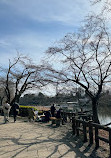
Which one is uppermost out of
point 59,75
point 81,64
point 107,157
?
point 81,64

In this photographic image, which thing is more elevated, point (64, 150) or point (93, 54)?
point (93, 54)

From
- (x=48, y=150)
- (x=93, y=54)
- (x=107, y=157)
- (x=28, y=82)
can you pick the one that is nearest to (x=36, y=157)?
(x=48, y=150)

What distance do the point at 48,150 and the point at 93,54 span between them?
7.60 metres

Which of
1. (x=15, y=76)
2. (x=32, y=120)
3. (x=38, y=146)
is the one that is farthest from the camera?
(x=15, y=76)

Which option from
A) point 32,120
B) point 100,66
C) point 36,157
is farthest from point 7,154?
point 32,120

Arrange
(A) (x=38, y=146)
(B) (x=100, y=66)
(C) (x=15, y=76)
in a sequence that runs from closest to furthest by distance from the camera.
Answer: (A) (x=38, y=146)
(B) (x=100, y=66)
(C) (x=15, y=76)

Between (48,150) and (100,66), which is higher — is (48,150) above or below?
below

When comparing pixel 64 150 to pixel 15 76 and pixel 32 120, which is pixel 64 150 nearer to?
pixel 32 120

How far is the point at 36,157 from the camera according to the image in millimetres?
4504

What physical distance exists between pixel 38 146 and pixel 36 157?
110 cm

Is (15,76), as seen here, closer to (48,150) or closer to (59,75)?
(59,75)

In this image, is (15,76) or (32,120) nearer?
(32,120)

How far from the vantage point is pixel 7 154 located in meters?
4.77

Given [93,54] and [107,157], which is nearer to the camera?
[107,157]
